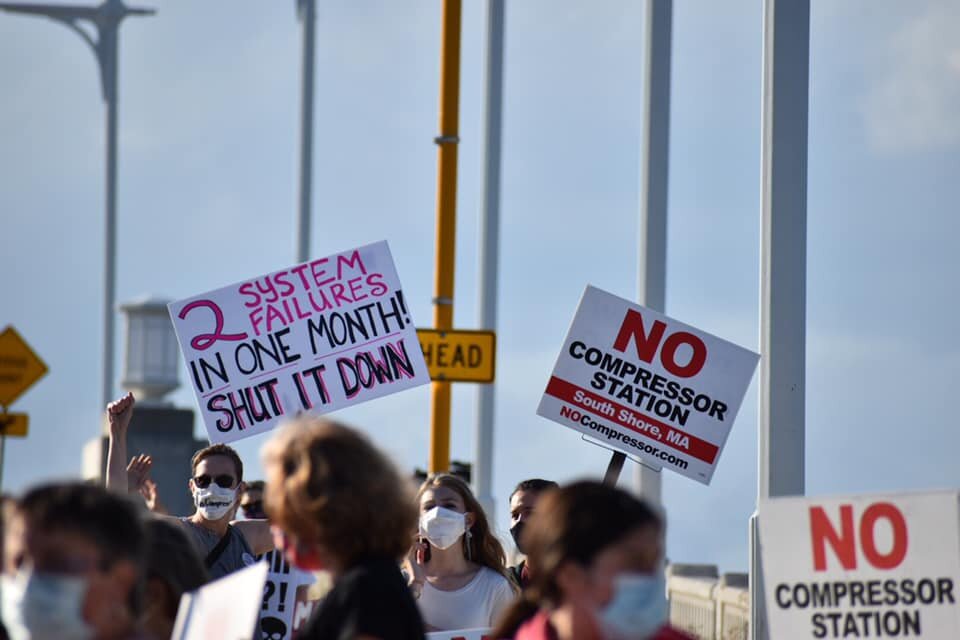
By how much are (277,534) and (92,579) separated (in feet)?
2.39

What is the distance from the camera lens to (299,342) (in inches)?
409

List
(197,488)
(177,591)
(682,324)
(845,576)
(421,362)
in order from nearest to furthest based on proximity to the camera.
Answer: (177,591) < (845,576) < (197,488) < (682,324) < (421,362)

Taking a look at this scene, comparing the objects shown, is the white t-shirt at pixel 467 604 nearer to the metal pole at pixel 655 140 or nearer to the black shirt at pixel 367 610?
the black shirt at pixel 367 610

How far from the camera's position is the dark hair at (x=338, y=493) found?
14.6 ft

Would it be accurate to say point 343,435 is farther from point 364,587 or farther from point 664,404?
point 664,404

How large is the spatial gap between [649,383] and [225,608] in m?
4.87

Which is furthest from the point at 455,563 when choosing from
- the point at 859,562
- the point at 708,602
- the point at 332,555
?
the point at 708,602

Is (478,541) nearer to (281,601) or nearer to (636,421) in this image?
(281,601)

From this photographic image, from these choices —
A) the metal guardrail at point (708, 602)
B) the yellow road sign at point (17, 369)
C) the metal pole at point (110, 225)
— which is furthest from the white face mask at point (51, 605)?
the metal pole at point (110, 225)

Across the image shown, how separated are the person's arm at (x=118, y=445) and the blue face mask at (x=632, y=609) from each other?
14.3ft

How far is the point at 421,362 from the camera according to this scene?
34.3ft

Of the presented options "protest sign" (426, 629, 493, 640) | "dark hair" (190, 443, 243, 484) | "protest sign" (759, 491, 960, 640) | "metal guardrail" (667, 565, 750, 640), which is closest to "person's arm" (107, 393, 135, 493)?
"dark hair" (190, 443, 243, 484)

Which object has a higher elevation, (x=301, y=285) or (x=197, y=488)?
(x=301, y=285)

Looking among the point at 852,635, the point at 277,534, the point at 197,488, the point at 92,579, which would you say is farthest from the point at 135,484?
the point at 92,579
